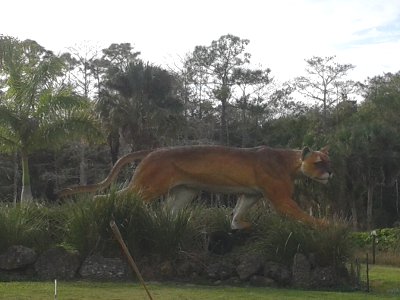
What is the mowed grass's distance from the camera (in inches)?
356

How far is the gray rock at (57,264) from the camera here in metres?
11.4

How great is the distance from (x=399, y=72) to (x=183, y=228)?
40861 millimetres

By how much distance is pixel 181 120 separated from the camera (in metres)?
31.9

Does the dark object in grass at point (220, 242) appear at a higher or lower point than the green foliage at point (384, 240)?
higher

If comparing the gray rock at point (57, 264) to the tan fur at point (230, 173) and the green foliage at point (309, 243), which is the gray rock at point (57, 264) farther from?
the green foliage at point (309, 243)

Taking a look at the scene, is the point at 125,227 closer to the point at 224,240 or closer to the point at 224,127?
the point at 224,240

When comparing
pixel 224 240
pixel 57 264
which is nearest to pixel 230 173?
pixel 224 240

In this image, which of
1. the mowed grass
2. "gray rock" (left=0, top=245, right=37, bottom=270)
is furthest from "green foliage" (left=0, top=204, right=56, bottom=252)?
the mowed grass

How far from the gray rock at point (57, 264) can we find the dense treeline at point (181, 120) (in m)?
3.02

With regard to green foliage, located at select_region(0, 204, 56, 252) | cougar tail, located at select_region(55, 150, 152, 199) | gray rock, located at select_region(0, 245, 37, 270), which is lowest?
gray rock, located at select_region(0, 245, 37, 270)

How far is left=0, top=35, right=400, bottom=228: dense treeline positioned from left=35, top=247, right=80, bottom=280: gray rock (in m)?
3.02

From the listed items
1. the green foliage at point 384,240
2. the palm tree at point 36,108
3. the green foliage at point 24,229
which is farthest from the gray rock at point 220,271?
the palm tree at point 36,108

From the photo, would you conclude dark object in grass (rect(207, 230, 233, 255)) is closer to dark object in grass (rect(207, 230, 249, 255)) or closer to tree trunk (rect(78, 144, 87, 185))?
dark object in grass (rect(207, 230, 249, 255))

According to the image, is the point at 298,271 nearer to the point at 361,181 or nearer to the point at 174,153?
the point at 174,153
